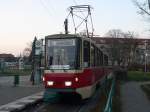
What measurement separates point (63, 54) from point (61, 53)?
4.0 inches

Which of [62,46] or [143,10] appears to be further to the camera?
[143,10]

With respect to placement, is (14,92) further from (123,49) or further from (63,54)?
(123,49)

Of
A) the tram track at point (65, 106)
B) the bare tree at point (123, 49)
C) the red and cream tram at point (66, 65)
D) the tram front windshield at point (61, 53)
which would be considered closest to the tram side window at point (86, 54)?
the red and cream tram at point (66, 65)

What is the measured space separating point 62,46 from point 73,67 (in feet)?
3.65

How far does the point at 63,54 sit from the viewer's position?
19578 millimetres

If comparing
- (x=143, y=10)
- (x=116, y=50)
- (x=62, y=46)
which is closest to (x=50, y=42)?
(x=62, y=46)

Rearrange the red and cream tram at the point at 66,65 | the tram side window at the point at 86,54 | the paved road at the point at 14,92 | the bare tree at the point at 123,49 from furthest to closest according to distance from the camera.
→ the bare tree at the point at 123,49 < the paved road at the point at 14,92 < the tram side window at the point at 86,54 < the red and cream tram at the point at 66,65

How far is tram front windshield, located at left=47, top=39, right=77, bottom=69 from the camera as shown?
19.4 meters

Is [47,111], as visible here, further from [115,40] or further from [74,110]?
[115,40]

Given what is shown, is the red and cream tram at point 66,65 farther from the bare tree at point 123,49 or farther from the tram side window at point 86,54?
the bare tree at point 123,49

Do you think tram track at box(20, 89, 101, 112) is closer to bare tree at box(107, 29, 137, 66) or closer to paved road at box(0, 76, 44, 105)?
paved road at box(0, 76, 44, 105)

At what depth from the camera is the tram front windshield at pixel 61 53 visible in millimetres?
19438

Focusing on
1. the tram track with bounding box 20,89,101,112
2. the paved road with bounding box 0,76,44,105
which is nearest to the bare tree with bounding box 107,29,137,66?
the paved road with bounding box 0,76,44,105

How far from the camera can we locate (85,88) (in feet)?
65.5
